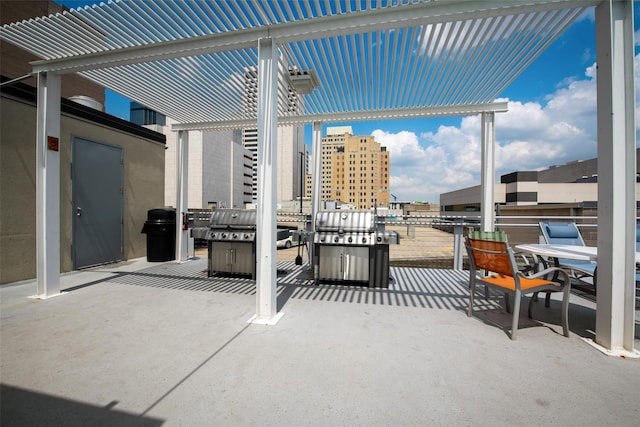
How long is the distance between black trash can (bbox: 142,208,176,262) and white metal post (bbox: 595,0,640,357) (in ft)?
22.0

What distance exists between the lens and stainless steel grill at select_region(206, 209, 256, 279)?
167 inches

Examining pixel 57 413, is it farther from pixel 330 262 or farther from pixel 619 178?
pixel 619 178

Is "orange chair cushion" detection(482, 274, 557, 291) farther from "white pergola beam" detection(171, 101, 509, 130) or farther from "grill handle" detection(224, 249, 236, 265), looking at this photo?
"grill handle" detection(224, 249, 236, 265)

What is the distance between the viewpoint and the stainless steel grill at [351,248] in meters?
3.94

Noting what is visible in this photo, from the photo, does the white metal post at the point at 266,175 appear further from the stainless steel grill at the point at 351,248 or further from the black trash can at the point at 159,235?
the black trash can at the point at 159,235

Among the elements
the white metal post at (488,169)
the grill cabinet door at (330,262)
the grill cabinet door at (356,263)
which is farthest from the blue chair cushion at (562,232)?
the grill cabinet door at (330,262)

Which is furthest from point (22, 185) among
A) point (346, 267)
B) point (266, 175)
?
point (346, 267)

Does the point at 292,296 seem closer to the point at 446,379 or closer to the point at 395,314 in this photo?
the point at 395,314

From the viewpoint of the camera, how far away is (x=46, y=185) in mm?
3273

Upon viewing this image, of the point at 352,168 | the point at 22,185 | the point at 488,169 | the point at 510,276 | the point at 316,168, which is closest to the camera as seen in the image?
the point at 510,276

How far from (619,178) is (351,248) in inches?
111

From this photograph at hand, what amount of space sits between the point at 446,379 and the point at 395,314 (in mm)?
1159

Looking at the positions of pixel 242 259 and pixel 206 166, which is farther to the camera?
pixel 206 166

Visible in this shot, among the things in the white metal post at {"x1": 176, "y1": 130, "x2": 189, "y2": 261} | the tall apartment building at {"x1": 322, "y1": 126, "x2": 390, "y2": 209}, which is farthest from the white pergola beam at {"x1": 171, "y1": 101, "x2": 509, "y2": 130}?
the tall apartment building at {"x1": 322, "y1": 126, "x2": 390, "y2": 209}
